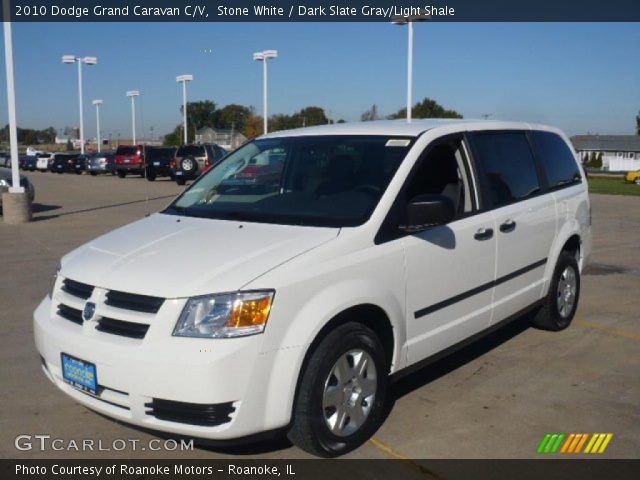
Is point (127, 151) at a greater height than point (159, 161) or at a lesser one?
greater

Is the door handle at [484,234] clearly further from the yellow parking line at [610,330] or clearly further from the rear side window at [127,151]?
the rear side window at [127,151]

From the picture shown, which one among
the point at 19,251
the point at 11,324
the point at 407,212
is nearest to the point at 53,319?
the point at 407,212

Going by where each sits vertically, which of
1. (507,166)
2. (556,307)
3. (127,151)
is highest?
(127,151)

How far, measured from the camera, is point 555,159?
6.27 m

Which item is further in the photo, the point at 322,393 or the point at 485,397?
the point at 485,397

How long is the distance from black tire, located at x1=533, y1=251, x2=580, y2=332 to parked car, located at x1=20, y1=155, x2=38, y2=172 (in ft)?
169

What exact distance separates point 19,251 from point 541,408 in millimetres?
8975

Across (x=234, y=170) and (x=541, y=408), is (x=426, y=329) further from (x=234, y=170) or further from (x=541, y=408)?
(x=234, y=170)

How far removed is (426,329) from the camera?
4324 mm

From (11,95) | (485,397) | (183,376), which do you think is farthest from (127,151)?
(183,376)

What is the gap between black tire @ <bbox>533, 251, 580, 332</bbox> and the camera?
6.06m

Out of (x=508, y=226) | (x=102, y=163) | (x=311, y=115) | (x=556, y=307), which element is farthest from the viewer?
(x=311, y=115)

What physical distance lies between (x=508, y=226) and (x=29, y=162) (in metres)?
53.7

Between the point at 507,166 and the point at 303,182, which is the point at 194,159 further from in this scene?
the point at 303,182
